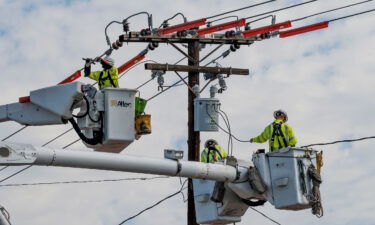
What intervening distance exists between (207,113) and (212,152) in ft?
4.06

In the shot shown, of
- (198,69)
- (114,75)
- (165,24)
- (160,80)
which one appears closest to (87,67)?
(114,75)

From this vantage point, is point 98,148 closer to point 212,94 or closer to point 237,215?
point 237,215

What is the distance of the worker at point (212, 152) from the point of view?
25.3 meters

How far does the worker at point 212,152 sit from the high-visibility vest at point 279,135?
6.62 ft

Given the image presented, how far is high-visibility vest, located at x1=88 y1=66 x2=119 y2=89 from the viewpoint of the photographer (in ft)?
76.0

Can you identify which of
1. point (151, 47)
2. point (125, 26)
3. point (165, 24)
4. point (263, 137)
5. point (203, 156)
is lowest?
point (203, 156)

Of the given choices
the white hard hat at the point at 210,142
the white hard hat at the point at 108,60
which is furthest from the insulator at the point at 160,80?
the white hard hat at the point at 108,60

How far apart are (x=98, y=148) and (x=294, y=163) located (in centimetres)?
334

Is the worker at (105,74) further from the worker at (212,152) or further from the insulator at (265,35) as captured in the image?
the insulator at (265,35)

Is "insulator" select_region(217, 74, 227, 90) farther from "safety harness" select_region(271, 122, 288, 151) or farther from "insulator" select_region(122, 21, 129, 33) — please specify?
"safety harness" select_region(271, 122, 288, 151)

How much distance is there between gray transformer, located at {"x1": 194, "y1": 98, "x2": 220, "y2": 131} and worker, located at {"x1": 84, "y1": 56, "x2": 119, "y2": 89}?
11.0 feet

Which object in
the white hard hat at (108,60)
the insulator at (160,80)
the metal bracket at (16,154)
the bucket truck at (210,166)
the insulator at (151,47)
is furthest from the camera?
the insulator at (151,47)

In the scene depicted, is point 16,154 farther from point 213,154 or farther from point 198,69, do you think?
point 198,69

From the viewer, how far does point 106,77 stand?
76.2 ft
